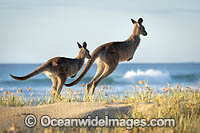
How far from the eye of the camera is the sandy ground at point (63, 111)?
5.80 metres

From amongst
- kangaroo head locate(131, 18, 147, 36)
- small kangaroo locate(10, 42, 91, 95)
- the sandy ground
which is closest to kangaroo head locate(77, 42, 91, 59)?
small kangaroo locate(10, 42, 91, 95)

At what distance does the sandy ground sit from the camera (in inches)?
228

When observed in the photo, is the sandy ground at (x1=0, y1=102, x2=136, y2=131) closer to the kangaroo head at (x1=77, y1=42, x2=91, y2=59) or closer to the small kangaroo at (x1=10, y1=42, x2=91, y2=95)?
the small kangaroo at (x1=10, y1=42, x2=91, y2=95)

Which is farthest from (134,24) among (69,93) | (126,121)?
(126,121)

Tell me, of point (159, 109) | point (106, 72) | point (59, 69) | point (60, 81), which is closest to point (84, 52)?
point (106, 72)

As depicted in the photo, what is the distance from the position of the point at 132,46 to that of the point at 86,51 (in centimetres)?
148

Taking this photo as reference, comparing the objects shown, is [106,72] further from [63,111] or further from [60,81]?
[63,111]

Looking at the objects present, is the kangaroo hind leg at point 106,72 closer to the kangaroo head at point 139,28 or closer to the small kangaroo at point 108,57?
the small kangaroo at point 108,57

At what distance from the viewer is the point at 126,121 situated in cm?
557

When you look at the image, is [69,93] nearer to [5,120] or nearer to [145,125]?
[5,120]

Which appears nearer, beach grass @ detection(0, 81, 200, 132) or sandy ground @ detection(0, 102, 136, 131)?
beach grass @ detection(0, 81, 200, 132)

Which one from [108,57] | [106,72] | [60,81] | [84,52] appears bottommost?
[60,81]

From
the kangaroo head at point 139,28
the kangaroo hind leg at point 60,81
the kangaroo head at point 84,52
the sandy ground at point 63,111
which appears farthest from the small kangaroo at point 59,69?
the kangaroo head at point 139,28

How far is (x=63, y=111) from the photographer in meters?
6.15
